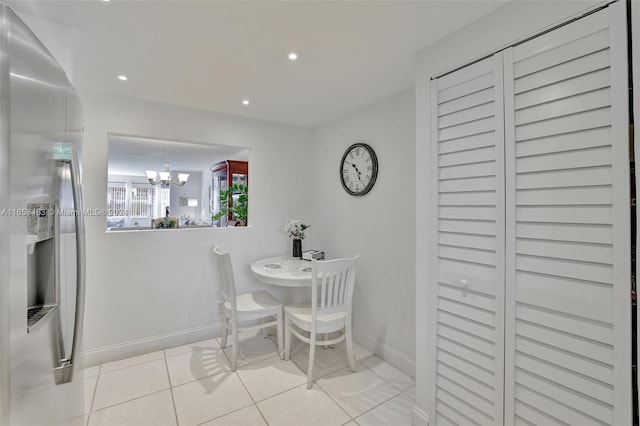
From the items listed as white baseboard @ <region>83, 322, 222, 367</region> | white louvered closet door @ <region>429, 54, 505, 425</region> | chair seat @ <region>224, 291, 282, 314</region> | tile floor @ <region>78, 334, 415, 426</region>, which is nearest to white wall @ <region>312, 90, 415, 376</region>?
tile floor @ <region>78, 334, 415, 426</region>

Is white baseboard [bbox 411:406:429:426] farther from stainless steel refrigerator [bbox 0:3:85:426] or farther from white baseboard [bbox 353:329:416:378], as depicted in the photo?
stainless steel refrigerator [bbox 0:3:85:426]

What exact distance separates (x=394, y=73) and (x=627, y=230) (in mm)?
1660

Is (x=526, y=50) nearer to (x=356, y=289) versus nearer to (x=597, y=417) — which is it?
(x=597, y=417)

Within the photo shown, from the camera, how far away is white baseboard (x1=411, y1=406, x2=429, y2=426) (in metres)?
1.66

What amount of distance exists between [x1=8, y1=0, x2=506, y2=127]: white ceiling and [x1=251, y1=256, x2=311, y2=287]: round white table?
5.35 ft

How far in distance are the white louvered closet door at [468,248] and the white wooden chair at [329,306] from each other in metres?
0.77

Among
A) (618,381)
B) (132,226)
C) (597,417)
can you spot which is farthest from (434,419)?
(132,226)

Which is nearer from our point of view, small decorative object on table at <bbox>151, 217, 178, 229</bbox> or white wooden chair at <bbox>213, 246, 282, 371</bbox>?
white wooden chair at <bbox>213, 246, 282, 371</bbox>

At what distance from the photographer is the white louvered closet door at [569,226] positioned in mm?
1016

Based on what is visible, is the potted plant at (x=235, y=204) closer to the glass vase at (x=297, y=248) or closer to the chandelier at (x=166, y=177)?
the chandelier at (x=166, y=177)

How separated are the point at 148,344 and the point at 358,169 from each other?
266cm

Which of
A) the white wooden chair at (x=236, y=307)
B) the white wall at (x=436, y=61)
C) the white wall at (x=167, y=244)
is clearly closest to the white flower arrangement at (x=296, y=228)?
the white wall at (x=167, y=244)

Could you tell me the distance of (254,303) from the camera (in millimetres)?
2572

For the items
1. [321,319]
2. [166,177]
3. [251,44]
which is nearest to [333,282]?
[321,319]
